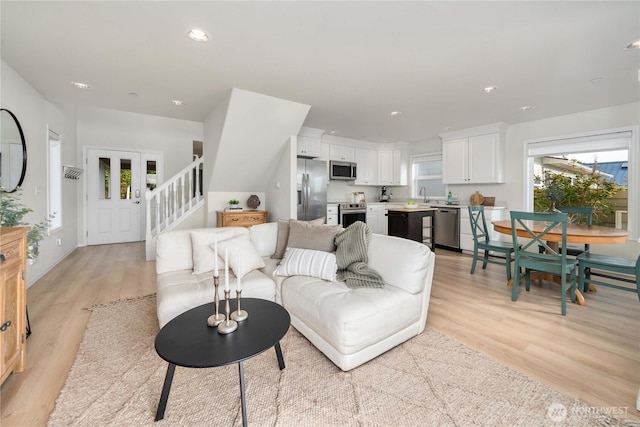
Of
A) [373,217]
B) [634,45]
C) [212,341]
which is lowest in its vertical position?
[212,341]

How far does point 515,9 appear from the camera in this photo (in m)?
1.89

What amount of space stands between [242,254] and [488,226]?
4469 millimetres

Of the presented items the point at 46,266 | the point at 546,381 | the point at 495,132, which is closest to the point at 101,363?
the point at 546,381

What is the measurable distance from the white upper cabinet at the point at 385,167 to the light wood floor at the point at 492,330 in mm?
3354

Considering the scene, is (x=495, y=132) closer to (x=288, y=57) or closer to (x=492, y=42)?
(x=492, y=42)

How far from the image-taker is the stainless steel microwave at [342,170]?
19.4 ft

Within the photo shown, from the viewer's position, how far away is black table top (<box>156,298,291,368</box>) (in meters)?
1.16

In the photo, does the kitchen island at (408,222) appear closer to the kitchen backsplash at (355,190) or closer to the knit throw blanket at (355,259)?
the kitchen backsplash at (355,190)

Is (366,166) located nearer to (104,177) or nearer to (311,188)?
(311,188)

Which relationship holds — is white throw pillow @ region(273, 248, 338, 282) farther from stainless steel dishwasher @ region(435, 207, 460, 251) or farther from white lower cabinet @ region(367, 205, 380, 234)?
white lower cabinet @ region(367, 205, 380, 234)

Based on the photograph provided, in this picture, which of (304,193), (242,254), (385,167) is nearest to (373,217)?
(385,167)

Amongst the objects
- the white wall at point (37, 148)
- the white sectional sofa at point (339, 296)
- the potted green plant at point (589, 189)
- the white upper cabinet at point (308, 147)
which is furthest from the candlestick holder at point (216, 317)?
the potted green plant at point (589, 189)

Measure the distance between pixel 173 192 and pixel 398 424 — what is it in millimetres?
5031

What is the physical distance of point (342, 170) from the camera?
603 cm
